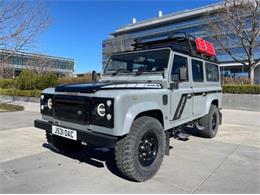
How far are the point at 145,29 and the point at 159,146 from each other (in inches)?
2280

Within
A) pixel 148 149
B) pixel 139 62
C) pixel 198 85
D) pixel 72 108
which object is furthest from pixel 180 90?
pixel 72 108

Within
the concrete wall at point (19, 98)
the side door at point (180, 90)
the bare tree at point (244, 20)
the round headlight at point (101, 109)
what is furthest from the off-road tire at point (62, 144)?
the bare tree at point (244, 20)

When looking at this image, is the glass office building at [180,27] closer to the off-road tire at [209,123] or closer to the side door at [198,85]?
the off-road tire at [209,123]

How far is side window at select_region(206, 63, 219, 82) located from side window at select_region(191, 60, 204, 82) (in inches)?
19.0

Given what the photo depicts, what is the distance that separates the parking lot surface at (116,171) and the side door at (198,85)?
3.02ft

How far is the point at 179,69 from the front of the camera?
457cm

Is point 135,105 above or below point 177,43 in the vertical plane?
below

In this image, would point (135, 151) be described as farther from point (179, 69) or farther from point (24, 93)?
point (24, 93)

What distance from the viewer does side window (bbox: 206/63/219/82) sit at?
6485 millimetres

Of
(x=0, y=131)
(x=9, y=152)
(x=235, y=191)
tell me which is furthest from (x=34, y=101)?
(x=235, y=191)

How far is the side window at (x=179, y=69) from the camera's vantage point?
4527 mm

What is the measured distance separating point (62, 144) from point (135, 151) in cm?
210

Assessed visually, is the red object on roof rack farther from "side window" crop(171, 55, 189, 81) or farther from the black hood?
the black hood

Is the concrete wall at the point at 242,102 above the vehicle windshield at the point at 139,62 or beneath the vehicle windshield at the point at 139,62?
beneath
